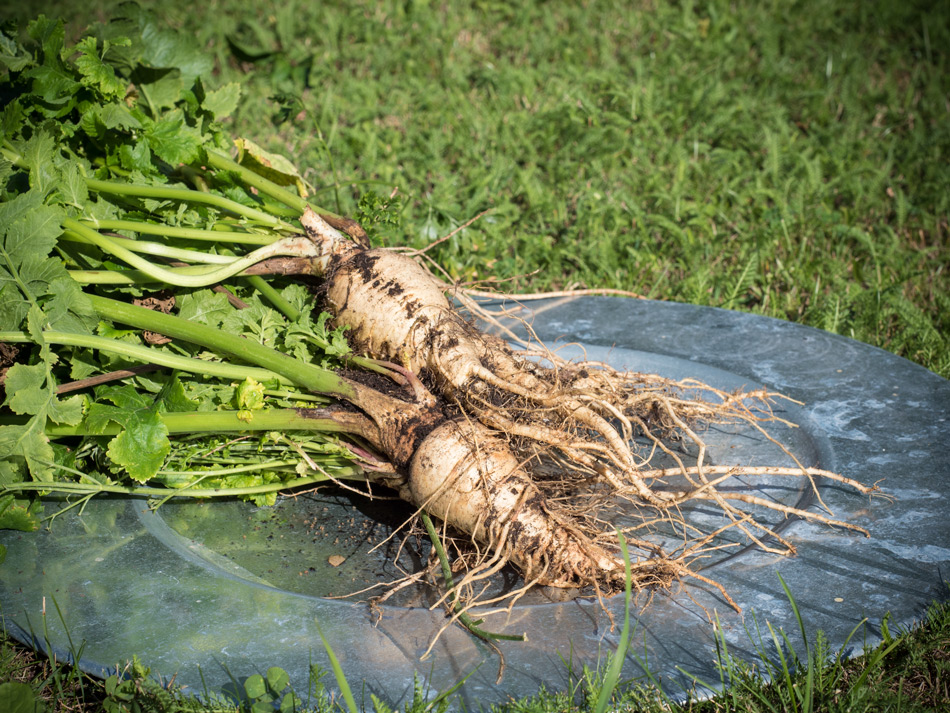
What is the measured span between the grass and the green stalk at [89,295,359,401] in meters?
0.84

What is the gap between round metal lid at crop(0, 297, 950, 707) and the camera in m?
1.59

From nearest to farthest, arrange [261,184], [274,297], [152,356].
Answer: [152,356]
[274,297]
[261,184]

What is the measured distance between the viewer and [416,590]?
1.96 metres

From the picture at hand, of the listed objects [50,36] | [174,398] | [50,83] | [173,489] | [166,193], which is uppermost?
[50,36]

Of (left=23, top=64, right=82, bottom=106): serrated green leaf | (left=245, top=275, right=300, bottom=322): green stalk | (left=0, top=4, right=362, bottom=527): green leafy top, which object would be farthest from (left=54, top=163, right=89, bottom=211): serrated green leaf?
(left=245, top=275, right=300, bottom=322): green stalk

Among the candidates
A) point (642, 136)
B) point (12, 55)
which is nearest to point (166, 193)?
point (12, 55)

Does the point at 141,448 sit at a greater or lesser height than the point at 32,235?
lesser

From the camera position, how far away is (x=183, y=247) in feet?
8.14

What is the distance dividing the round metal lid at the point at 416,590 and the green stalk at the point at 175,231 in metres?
0.72

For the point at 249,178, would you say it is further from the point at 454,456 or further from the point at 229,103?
the point at 454,456

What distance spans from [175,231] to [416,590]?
1161mm

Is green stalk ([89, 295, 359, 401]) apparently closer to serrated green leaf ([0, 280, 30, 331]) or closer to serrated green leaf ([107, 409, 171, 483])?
serrated green leaf ([0, 280, 30, 331])

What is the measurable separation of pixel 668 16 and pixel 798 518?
444 centimetres

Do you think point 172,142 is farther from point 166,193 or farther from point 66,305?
point 66,305
